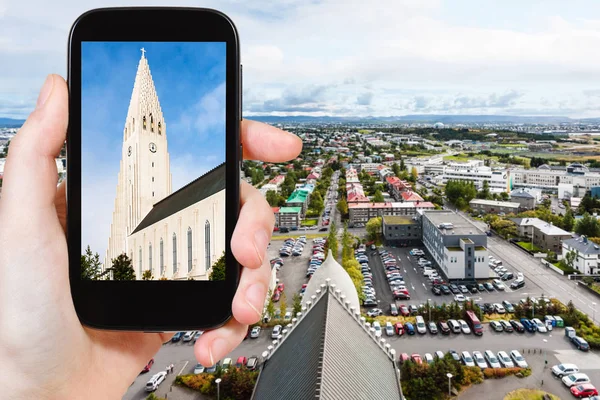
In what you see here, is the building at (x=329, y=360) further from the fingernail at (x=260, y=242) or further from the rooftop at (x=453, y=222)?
the rooftop at (x=453, y=222)

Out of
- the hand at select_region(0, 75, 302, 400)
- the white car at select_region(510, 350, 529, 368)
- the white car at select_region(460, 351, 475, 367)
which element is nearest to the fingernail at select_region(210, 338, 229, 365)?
the hand at select_region(0, 75, 302, 400)

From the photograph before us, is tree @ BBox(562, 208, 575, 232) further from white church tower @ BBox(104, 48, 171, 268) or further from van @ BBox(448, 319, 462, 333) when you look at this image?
white church tower @ BBox(104, 48, 171, 268)

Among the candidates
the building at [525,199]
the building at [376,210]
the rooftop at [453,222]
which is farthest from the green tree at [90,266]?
the building at [525,199]

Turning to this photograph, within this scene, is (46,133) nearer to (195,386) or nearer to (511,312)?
(195,386)

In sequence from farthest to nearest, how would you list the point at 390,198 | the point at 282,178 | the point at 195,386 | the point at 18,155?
the point at 282,178
the point at 390,198
the point at 195,386
the point at 18,155

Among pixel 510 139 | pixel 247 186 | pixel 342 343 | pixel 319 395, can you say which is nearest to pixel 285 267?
pixel 342 343

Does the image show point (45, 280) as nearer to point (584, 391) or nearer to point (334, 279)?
point (334, 279)
